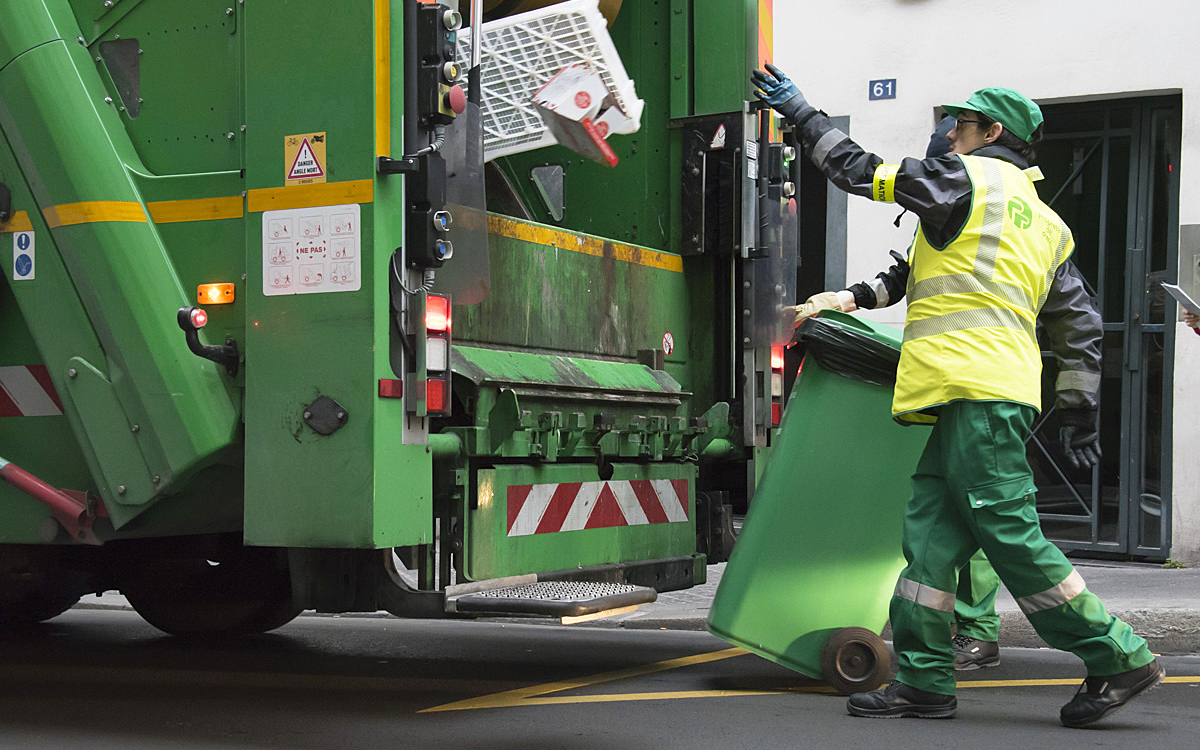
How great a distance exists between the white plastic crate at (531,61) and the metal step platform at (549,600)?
5.29ft

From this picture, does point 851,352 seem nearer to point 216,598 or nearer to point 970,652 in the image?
point 970,652

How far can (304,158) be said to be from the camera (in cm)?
397

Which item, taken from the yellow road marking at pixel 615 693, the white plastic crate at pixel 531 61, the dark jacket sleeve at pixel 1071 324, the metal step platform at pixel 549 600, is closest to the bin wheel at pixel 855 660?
the yellow road marking at pixel 615 693

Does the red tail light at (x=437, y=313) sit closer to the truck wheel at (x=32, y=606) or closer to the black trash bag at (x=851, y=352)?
the black trash bag at (x=851, y=352)

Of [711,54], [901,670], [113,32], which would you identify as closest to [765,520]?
[901,670]

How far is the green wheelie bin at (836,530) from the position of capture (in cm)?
462

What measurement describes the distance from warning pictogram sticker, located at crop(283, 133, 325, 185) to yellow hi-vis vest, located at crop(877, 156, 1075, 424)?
173 centimetres

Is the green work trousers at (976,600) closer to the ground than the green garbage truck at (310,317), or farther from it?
closer to the ground

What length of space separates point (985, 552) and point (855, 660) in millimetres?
657

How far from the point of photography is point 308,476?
392cm

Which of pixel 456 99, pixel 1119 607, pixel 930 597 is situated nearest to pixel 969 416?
pixel 930 597

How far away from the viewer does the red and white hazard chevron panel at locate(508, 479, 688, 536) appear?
4.52 metres

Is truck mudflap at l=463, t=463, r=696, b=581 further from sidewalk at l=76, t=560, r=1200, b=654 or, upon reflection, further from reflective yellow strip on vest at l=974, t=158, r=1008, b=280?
reflective yellow strip on vest at l=974, t=158, r=1008, b=280

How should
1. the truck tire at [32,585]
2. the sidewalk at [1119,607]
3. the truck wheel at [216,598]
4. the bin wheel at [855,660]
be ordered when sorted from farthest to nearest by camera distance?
the sidewalk at [1119,607], the truck wheel at [216,598], the truck tire at [32,585], the bin wheel at [855,660]
